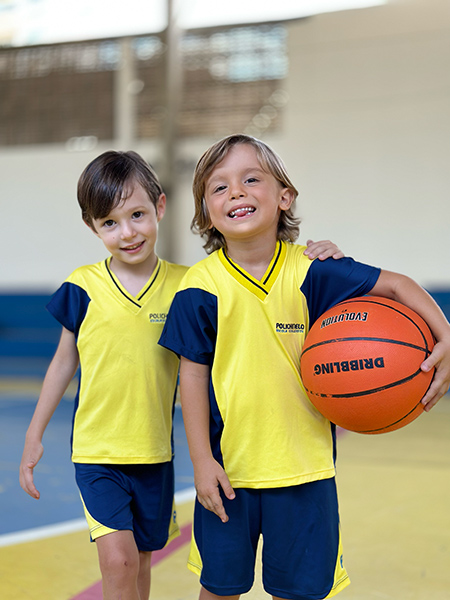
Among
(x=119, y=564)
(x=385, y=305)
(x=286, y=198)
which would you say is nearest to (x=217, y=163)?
(x=286, y=198)

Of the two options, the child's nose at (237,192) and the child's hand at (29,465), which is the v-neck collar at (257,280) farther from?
the child's hand at (29,465)

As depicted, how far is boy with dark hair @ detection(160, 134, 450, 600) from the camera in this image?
1.70m

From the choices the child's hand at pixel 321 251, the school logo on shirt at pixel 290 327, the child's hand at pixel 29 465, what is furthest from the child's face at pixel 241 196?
the child's hand at pixel 29 465

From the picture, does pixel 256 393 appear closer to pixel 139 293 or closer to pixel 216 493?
pixel 216 493

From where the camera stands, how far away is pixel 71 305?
1.98 m

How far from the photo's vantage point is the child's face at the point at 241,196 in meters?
1.73

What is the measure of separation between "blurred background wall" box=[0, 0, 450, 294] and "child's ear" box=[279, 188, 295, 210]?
6.36 metres

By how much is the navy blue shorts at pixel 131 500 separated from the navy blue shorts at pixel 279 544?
10.3 inches

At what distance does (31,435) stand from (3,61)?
9058 mm

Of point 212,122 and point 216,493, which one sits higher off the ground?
point 212,122

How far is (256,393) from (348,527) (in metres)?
1.61

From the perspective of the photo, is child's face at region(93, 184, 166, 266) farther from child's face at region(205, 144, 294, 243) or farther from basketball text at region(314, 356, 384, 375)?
basketball text at region(314, 356, 384, 375)

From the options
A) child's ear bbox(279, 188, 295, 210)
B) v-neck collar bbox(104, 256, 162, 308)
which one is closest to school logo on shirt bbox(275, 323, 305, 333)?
child's ear bbox(279, 188, 295, 210)

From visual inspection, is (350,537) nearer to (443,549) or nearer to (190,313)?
(443,549)
